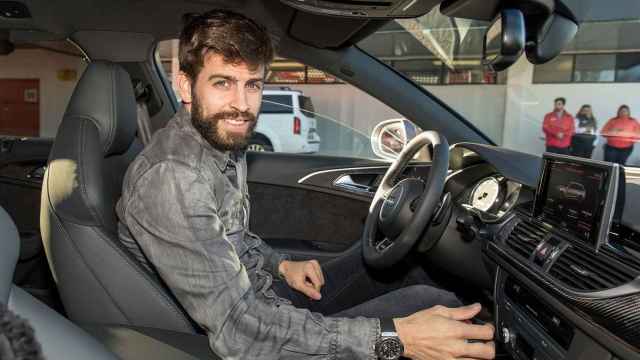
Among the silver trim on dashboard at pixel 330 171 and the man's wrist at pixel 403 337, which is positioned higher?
the silver trim on dashboard at pixel 330 171

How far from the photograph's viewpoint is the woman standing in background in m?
3.38

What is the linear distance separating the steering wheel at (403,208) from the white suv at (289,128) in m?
1.39

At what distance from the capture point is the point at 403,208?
1959 mm

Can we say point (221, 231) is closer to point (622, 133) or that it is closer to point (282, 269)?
point (282, 269)

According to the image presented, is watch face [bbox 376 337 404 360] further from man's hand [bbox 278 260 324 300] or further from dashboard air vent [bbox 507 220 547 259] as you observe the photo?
man's hand [bbox 278 260 324 300]

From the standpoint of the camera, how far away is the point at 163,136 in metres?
1.45

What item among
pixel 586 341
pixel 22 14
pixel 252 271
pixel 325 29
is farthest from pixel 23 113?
pixel 586 341

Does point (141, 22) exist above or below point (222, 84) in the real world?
above

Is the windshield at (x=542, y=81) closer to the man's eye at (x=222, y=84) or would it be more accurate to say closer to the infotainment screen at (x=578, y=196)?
the infotainment screen at (x=578, y=196)

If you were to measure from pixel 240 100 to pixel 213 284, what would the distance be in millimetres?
439

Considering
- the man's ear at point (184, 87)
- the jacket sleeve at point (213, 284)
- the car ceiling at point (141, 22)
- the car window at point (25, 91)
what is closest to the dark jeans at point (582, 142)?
the car ceiling at point (141, 22)

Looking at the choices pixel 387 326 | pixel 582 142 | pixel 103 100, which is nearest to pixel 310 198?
pixel 103 100

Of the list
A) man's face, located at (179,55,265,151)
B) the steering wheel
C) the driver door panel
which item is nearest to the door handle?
the driver door panel

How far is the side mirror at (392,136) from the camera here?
254cm
